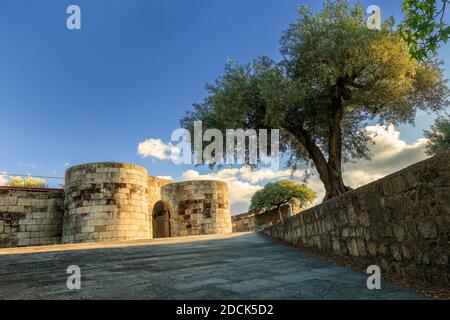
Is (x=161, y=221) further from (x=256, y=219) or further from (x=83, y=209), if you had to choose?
(x=256, y=219)

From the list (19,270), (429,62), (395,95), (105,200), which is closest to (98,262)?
(19,270)

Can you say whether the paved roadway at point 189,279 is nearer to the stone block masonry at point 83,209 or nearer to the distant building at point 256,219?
the stone block masonry at point 83,209

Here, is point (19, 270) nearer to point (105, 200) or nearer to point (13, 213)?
point (105, 200)

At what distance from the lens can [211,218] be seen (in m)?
25.4

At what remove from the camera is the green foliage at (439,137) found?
66.8ft

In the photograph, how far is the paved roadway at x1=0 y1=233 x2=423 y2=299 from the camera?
13.4ft

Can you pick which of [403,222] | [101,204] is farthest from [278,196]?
[403,222]

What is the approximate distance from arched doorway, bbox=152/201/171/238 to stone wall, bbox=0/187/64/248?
8.42 meters

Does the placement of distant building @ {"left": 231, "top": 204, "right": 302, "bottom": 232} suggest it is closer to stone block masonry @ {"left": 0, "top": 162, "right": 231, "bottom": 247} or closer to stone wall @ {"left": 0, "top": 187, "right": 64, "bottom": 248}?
stone block masonry @ {"left": 0, "top": 162, "right": 231, "bottom": 247}

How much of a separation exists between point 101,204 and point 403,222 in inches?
667

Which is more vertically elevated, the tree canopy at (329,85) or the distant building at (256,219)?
the tree canopy at (329,85)

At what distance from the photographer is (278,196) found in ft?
133

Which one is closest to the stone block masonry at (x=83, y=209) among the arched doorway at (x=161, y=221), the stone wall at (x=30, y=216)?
the stone wall at (x=30, y=216)

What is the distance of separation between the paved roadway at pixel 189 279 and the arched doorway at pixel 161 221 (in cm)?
2000
